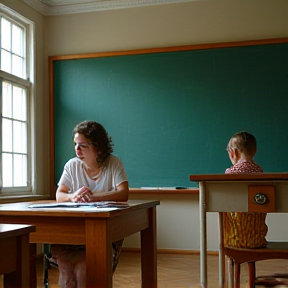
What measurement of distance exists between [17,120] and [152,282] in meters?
3.04

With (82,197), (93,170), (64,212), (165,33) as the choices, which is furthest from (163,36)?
(64,212)

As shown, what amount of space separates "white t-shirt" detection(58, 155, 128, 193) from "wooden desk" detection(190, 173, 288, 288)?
1169mm

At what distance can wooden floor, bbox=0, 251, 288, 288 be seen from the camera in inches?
160

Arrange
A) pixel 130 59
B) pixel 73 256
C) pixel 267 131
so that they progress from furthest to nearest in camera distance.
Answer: pixel 130 59, pixel 267 131, pixel 73 256

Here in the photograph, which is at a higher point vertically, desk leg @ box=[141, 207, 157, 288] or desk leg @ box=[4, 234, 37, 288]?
desk leg @ box=[4, 234, 37, 288]

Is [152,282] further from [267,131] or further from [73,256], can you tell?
[267,131]

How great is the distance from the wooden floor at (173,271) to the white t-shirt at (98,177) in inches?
45.0

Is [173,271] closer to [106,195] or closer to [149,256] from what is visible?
[149,256]

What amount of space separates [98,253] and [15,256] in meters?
0.61

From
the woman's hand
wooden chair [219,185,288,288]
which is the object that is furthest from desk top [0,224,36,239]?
the woman's hand

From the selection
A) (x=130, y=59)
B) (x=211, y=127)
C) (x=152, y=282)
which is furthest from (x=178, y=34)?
(x=152, y=282)

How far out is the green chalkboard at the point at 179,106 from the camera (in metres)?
5.27

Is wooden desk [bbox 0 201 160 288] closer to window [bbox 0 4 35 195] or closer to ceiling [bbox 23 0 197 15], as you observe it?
window [bbox 0 4 35 195]

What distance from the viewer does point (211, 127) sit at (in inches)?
213
